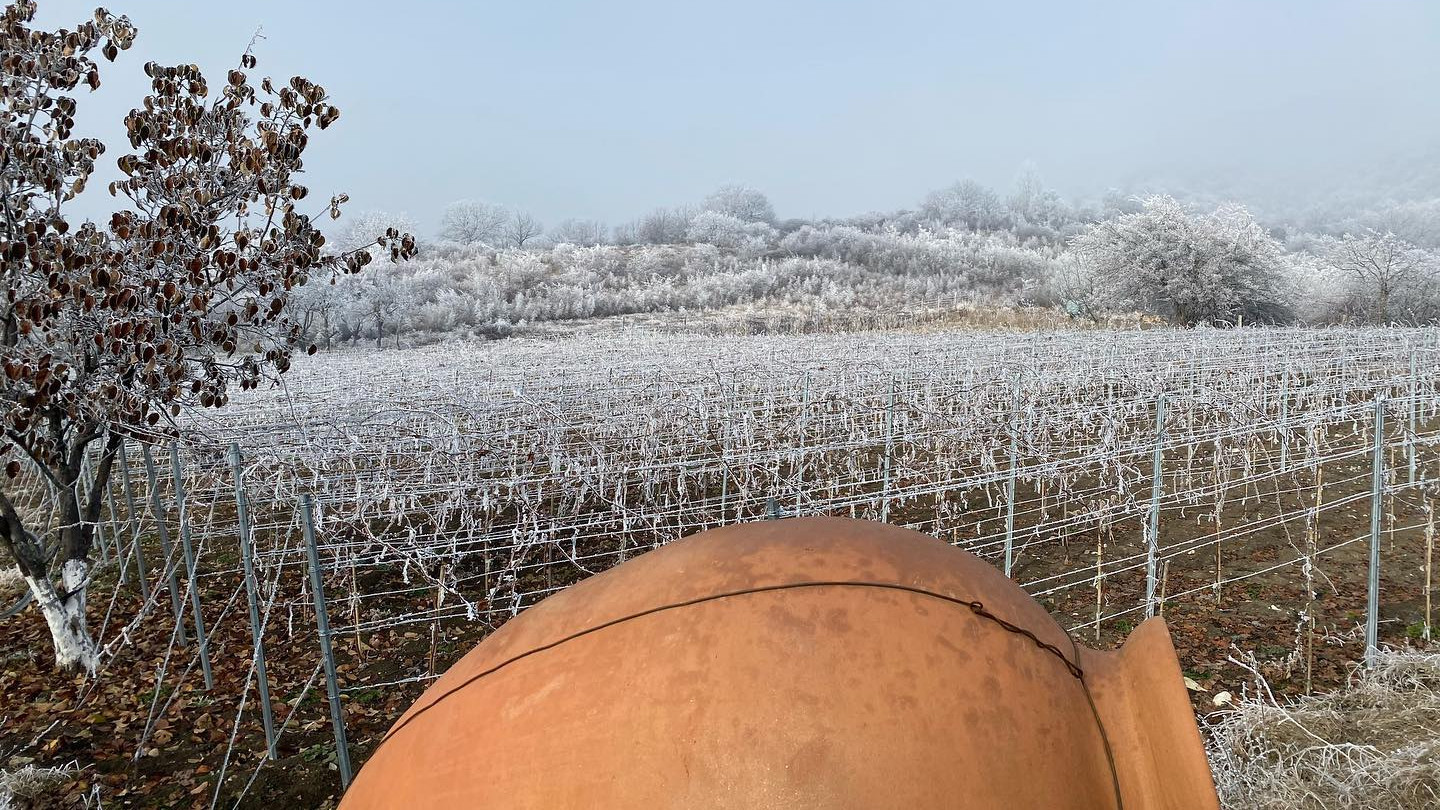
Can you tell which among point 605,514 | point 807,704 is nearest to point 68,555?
point 605,514

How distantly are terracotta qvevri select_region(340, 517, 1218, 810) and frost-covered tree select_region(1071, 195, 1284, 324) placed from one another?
107 ft

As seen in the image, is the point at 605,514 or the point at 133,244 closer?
the point at 133,244

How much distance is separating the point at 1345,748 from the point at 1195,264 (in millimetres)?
31286

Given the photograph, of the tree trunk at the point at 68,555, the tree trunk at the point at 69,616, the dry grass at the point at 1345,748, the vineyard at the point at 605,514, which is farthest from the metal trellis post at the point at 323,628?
the dry grass at the point at 1345,748

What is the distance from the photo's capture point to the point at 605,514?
24.5ft

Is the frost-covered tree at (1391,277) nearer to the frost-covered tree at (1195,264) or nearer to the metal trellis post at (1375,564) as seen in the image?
the frost-covered tree at (1195,264)

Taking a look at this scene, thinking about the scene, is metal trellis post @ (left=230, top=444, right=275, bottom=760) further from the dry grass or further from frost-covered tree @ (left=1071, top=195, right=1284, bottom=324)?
frost-covered tree @ (left=1071, top=195, right=1284, bottom=324)

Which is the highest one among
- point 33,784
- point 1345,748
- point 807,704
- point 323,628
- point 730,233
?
point 730,233

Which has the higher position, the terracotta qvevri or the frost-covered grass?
the terracotta qvevri

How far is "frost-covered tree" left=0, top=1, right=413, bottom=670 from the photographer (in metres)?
4.30

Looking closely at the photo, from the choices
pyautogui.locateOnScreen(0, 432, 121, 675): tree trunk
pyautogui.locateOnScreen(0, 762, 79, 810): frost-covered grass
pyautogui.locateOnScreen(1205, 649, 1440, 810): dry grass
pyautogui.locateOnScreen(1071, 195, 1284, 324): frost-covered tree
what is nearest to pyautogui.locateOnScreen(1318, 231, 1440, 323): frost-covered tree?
pyautogui.locateOnScreen(1071, 195, 1284, 324): frost-covered tree

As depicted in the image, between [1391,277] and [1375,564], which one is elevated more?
[1391,277]

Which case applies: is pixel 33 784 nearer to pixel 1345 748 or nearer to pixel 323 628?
pixel 323 628

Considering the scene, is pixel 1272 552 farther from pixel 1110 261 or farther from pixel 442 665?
pixel 1110 261
